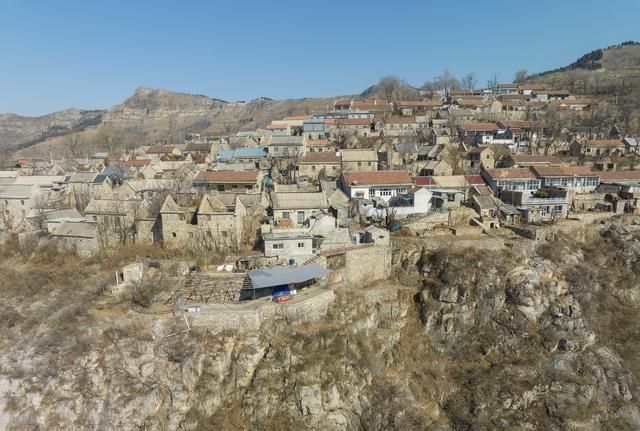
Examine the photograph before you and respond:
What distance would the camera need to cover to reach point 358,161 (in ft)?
157

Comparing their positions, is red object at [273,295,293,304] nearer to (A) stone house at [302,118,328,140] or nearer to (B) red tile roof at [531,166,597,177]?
(B) red tile roof at [531,166,597,177]

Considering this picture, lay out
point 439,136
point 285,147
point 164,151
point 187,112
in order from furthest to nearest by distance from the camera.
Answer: point 187,112
point 164,151
point 439,136
point 285,147

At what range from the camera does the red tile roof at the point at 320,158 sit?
48219mm

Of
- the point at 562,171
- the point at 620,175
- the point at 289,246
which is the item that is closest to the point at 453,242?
the point at 289,246

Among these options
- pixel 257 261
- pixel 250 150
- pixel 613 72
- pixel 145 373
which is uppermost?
pixel 613 72

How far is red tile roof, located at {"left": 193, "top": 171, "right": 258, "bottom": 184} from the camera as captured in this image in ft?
137

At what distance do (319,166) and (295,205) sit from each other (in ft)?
48.0

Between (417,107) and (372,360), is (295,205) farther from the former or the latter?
(417,107)

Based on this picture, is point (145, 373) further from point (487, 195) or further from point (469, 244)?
point (487, 195)

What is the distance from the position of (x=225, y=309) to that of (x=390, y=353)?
11.3 m

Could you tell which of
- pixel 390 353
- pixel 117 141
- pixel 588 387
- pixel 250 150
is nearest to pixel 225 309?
pixel 390 353

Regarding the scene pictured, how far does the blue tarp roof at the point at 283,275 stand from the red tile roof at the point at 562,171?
2719 centimetres

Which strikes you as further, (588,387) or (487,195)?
(487,195)

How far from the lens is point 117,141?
331 feet
